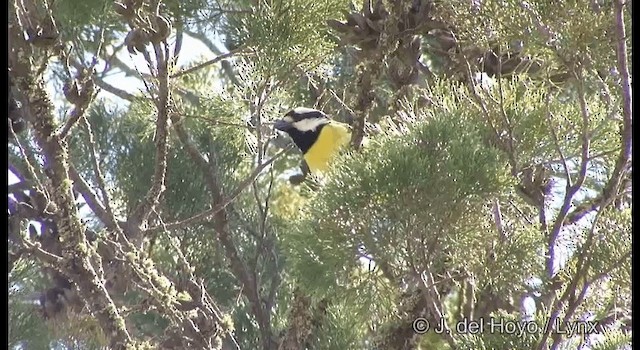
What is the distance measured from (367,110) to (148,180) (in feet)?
1.81

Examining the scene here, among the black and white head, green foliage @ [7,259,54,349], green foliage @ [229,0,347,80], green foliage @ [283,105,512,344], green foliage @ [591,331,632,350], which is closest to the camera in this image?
green foliage @ [283,105,512,344]

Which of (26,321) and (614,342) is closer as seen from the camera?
(614,342)

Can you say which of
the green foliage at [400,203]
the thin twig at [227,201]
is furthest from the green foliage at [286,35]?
the green foliage at [400,203]

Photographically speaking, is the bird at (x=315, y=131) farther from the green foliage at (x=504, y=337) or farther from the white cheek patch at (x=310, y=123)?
the green foliage at (x=504, y=337)

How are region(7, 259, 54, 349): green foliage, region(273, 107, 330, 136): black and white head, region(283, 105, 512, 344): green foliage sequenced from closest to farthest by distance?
1. region(283, 105, 512, 344): green foliage
2. region(273, 107, 330, 136): black and white head
3. region(7, 259, 54, 349): green foliage

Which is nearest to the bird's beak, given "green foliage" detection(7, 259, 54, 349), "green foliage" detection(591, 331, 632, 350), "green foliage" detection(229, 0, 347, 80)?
"green foliage" detection(229, 0, 347, 80)

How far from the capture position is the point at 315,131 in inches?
62.6

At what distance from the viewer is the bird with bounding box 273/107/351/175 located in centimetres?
157

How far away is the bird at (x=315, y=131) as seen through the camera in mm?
1567

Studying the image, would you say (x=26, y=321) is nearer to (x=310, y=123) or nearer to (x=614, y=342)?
(x=310, y=123)

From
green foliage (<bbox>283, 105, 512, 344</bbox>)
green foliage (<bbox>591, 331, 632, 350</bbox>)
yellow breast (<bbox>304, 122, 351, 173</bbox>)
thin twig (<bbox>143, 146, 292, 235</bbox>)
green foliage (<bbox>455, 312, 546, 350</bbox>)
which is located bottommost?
green foliage (<bbox>591, 331, 632, 350</bbox>)

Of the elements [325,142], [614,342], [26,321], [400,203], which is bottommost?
[614,342]

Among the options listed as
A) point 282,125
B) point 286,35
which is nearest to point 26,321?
point 282,125

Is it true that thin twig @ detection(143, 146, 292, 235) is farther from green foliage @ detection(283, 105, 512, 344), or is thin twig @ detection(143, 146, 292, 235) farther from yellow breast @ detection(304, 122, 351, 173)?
yellow breast @ detection(304, 122, 351, 173)
